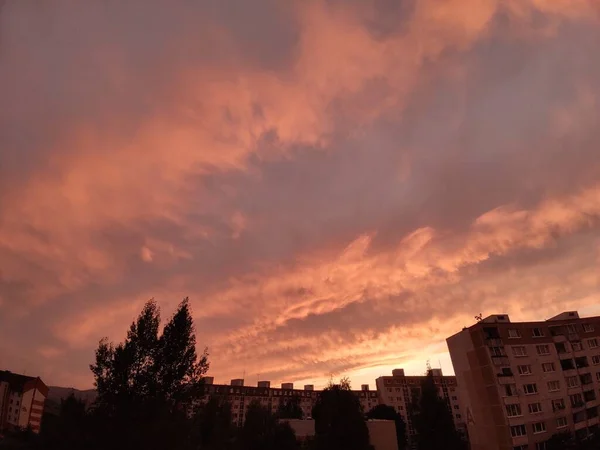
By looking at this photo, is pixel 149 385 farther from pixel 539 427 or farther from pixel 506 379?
pixel 539 427

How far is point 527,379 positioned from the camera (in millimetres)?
60375

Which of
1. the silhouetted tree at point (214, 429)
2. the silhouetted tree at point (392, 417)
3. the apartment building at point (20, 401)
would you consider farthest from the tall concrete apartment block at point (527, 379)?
the apartment building at point (20, 401)

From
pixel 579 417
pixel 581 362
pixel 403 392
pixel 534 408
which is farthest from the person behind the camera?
pixel 403 392

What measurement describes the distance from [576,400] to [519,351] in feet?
38.8

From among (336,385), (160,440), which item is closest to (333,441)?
(336,385)

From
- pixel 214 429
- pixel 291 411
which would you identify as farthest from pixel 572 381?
pixel 291 411

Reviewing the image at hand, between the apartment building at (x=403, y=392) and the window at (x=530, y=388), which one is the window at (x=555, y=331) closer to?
the window at (x=530, y=388)

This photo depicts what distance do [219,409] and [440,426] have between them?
43335mm

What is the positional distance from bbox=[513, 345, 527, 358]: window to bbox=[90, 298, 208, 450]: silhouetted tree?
177 feet

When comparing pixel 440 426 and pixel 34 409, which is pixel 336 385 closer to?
pixel 440 426

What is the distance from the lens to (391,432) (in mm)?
77062

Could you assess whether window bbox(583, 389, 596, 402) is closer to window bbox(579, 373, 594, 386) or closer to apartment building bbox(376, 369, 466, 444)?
window bbox(579, 373, 594, 386)

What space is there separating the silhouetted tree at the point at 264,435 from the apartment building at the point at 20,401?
273ft

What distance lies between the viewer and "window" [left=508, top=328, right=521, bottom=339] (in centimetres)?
6292
